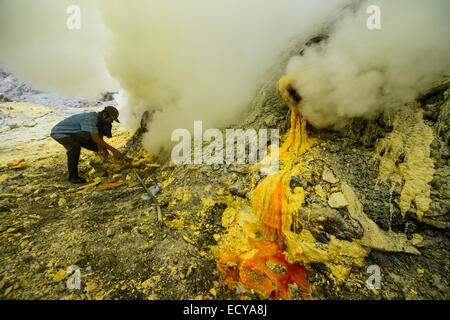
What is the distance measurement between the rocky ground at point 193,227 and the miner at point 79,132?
475 millimetres

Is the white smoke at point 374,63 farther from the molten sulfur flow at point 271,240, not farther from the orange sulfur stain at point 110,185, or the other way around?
the orange sulfur stain at point 110,185

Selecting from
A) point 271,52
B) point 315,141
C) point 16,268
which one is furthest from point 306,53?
point 16,268

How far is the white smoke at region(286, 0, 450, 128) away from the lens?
1279 millimetres

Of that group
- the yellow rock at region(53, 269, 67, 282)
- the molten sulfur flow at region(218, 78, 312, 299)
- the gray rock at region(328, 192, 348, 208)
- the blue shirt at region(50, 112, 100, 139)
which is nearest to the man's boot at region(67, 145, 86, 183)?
the blue shirt at region(50, 112, 100, 139)

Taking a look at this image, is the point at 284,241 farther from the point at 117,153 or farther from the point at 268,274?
the point at 117,153

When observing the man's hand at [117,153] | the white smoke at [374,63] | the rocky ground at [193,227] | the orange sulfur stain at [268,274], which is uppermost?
the white smoke at [374,63]

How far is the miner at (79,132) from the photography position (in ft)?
8.73

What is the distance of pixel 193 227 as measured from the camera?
180 centimetres

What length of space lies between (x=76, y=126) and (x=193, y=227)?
2723mm

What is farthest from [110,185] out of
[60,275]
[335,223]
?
[335,223]

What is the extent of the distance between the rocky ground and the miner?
1.56 feet

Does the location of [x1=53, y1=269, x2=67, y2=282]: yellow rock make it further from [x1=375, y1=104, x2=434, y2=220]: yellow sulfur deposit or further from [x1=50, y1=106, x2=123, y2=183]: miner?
[x1=375, y1=104, x2=434, y2=220]: yellow sulfur deposit

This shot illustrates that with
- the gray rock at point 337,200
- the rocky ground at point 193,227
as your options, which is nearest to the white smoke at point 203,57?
the rocky ground at point 193,227
